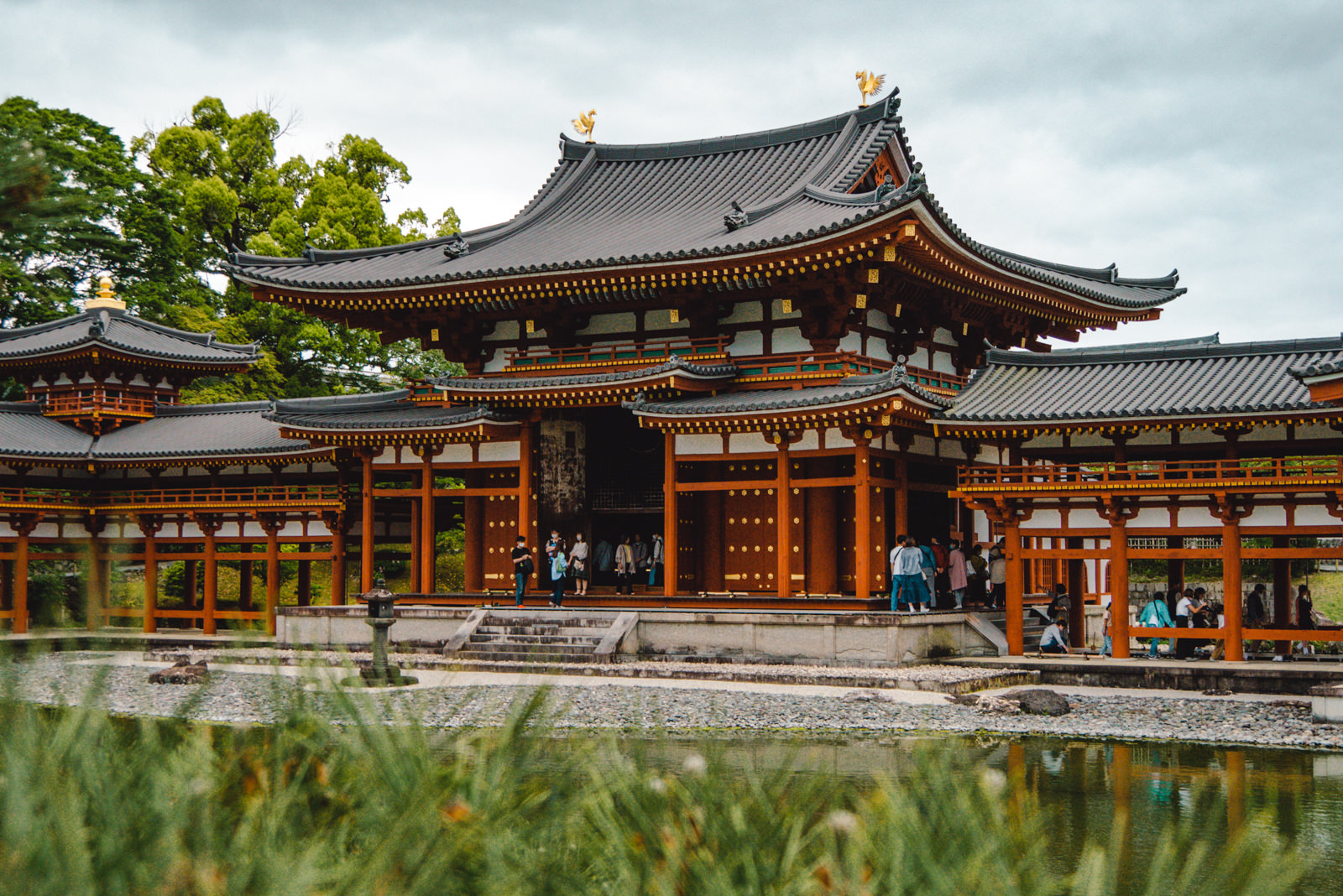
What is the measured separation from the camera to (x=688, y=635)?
70.3 feet

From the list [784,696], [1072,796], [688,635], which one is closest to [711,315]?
[688,635]

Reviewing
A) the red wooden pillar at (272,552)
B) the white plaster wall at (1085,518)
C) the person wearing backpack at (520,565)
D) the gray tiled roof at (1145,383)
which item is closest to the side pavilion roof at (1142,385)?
the gray tiled roof at (1145,383)

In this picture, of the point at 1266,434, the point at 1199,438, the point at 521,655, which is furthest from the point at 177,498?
the point at 1266,434

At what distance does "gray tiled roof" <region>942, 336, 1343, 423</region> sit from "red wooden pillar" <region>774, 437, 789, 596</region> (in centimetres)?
285

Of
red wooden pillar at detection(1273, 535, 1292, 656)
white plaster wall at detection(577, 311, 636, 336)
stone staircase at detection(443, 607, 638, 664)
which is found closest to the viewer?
red wooden pillar at detection(1273, 535, 1292, 656)

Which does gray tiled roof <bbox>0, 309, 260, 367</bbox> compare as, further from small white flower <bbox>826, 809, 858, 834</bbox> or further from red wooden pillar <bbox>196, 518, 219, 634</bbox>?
small white flower <bbox>826, 809, 858, 834</bbox>

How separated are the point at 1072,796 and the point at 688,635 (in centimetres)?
1117

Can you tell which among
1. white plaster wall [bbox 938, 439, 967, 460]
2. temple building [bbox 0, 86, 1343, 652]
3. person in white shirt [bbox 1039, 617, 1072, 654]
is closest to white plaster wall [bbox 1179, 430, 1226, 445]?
temple building [bbox 0, 86, 1343, 652]

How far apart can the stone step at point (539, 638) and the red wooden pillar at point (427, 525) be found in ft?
10.1

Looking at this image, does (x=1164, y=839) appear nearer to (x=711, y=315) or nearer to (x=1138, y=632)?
(x=1138, y=632)

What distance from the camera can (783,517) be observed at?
70.5ft

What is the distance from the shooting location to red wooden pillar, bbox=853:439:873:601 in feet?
68.2

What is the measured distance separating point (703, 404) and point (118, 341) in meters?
16.1

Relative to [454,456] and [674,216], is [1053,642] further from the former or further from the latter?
[454,456]
